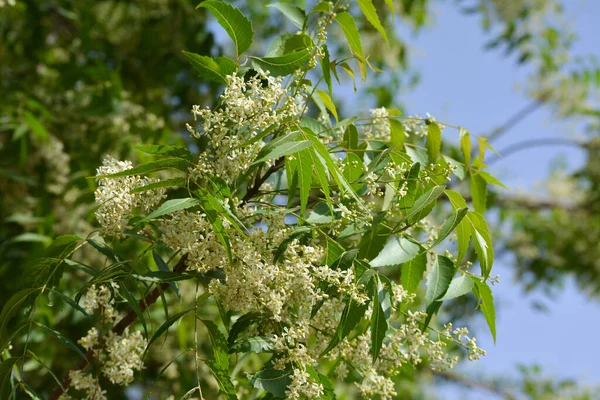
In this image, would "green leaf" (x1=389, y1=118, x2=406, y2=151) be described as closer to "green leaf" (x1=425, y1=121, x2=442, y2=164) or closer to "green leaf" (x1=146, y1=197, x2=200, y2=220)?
"green leaf" (x1=425, y1=121, x2=442, y2=164)

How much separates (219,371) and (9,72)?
357 centimetres

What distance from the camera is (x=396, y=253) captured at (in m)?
1.49

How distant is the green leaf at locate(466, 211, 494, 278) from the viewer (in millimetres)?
1530

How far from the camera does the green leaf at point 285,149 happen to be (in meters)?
1.32

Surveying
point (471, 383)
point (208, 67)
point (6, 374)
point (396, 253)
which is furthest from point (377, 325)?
point (471, 383)

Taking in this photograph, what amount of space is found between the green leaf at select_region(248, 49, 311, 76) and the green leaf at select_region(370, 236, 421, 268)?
42cm

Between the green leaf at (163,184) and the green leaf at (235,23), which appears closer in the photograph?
the green leaf at (163,184)

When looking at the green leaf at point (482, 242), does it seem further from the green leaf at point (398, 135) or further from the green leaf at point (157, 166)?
the green leaf at point (157, 166)

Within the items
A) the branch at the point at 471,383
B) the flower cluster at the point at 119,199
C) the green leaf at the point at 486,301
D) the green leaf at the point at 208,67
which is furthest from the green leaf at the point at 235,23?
the branch at the point at 471,383

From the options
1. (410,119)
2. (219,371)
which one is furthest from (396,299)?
(410,119)

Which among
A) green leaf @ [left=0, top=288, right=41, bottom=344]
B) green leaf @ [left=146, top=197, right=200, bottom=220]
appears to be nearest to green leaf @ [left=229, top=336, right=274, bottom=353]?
green leaf @ [left=146, top=197, right=200, bottom=220]

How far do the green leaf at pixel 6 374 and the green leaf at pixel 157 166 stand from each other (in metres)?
0.47

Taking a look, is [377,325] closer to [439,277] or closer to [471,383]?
[439,277]

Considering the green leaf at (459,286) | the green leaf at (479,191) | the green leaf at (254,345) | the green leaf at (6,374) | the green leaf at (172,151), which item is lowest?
the green leaf at (6,374)
